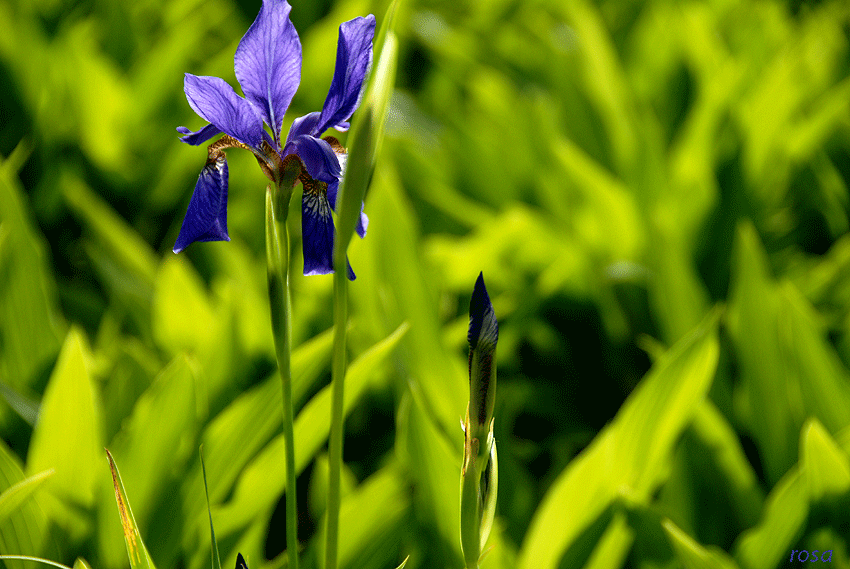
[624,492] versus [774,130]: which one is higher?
[774,130]

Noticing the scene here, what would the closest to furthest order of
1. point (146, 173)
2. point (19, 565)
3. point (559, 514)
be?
point (19, 565) → point (559, 514) → point (146, 173)

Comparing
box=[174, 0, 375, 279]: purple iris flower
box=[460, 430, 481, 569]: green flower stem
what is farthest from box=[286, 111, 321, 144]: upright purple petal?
box=[460, 430, 481, 569]: green flower stem

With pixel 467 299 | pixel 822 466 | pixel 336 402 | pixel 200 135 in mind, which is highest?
pixel 200 135

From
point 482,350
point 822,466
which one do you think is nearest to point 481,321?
point 482,350

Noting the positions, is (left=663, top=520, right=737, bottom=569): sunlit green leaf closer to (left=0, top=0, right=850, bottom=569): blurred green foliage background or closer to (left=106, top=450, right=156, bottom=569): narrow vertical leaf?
(left=0, top=0, right=850, bottom=569): blurred green foliage background

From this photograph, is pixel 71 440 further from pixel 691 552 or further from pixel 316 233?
pixel 691 552

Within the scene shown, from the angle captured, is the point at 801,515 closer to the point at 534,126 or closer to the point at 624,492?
the point at 624,492

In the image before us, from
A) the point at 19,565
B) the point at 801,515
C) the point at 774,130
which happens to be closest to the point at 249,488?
the point at 19,565
